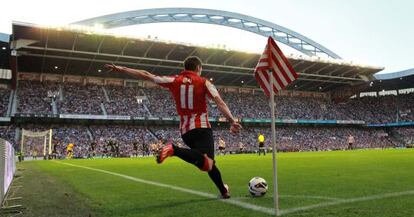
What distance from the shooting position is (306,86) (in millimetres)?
64562

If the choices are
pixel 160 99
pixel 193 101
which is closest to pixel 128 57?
pixel 160 99

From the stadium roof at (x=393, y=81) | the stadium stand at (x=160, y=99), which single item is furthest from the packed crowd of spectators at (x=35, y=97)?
the stadium roof at (x=393, y=81)

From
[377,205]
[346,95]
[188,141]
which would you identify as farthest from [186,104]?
[346,95]

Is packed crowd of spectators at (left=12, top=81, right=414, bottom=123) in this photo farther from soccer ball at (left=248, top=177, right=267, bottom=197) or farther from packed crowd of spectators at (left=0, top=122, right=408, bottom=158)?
soccer ball at (left=248, top=177, right=267, bottom=197)

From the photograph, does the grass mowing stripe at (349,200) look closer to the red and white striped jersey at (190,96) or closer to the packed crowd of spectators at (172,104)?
the red and white striped jersey at (190,96)

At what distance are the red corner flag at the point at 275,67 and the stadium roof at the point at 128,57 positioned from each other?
3644cm

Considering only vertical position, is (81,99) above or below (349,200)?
above

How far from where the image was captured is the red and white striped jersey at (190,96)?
18.1 feet

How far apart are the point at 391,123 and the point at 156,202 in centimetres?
6973

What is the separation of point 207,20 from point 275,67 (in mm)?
63996

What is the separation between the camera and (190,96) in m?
5.55

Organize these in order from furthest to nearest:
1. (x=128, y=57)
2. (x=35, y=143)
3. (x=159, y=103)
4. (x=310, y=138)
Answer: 1. (x=310, y=138)
2. (x=159, y=103)
3. (x=128, y=57)
4. (x=35, y=143)

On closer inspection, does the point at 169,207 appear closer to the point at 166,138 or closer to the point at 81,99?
the point at 166,138

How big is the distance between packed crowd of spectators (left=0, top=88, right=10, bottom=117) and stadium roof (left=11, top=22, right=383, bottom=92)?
3539 mm
